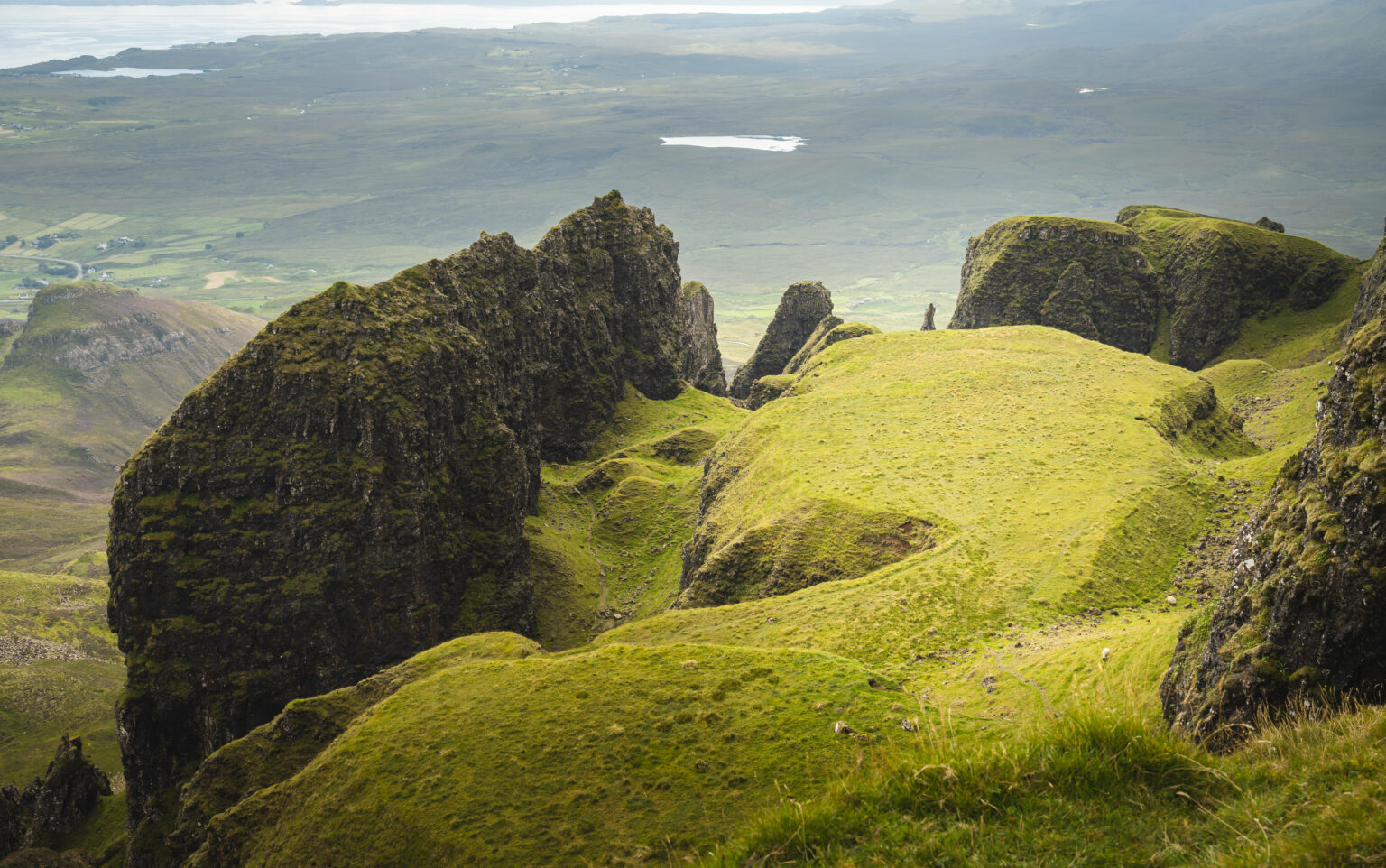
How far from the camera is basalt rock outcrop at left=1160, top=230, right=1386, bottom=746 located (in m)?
18.3

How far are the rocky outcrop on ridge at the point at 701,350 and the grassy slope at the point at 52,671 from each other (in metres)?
106

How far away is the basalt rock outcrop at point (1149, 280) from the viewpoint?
503 feet

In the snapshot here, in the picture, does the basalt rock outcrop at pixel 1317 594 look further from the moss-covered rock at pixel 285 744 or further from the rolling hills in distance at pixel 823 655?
the moss-covered rock at pixel 285 744

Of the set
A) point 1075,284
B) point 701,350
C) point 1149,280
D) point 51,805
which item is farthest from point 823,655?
point 1149,280

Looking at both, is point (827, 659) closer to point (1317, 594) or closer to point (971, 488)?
point (1317, 594)

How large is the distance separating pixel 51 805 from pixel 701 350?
126 metres

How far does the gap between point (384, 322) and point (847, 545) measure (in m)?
45.4

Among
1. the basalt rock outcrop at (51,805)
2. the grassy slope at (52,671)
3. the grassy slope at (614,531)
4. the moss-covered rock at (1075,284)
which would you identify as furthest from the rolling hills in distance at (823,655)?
the moss-covered rock at (1075,284)

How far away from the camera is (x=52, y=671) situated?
477ft

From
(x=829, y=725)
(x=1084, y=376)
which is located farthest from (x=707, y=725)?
(x=1084, y=376)

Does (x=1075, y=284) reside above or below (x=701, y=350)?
above

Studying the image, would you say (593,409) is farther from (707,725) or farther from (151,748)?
(707,725)

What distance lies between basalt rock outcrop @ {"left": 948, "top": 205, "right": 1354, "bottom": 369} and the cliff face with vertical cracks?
119635 mm

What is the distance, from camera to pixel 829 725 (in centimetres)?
2556
